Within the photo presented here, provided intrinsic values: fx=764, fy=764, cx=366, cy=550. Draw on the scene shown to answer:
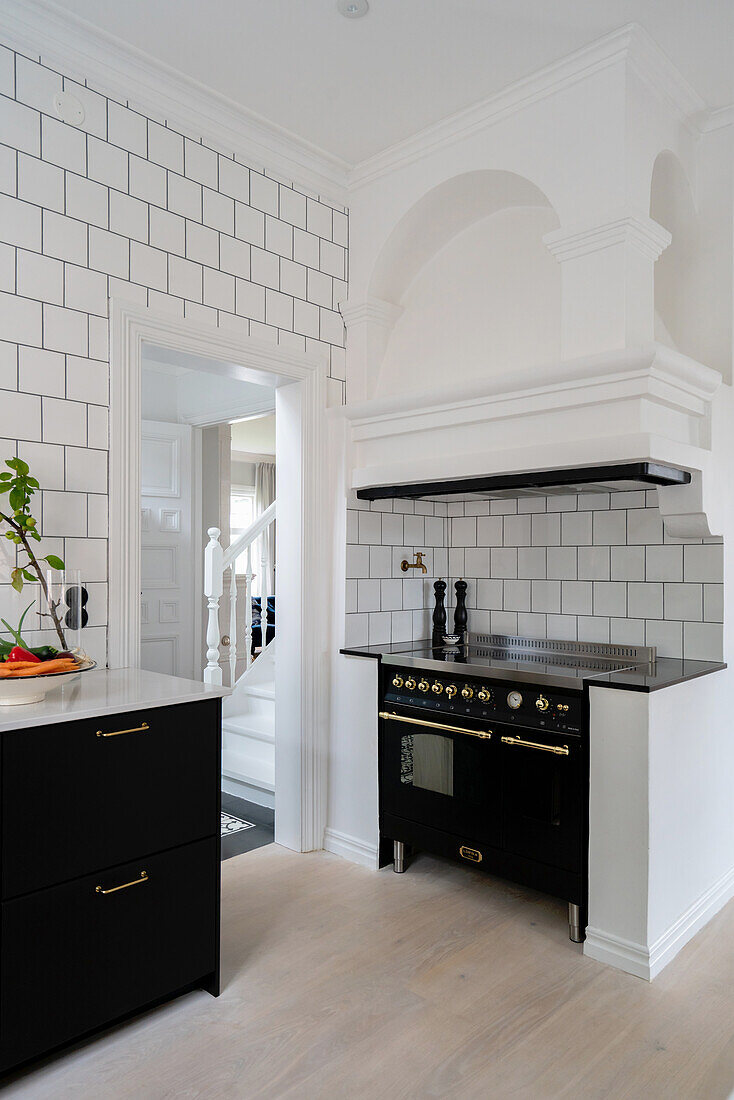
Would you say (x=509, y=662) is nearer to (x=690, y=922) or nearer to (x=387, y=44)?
(x=690, y=922)

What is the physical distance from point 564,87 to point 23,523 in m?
2.37

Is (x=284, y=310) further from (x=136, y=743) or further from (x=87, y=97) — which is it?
(x=136, y=743)


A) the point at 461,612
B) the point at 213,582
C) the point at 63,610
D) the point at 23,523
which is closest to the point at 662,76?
the point at 461,612

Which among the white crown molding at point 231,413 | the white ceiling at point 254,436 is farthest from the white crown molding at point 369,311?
the white ceiling at point 254,436

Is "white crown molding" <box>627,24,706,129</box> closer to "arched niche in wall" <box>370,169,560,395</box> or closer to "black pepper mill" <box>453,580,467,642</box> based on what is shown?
"arched niche in wall" <box>370,169,560,395</box>

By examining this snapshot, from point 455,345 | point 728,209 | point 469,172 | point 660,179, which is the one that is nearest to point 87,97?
point 469,172

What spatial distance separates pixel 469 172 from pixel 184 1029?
10.2 feet

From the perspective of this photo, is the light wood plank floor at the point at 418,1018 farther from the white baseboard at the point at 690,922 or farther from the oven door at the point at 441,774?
the oven door at the point at 441,774

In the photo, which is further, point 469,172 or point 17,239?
point 469,172

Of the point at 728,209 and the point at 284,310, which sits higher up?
the point at 728,209

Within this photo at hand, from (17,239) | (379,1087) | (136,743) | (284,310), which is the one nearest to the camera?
(379,1087)

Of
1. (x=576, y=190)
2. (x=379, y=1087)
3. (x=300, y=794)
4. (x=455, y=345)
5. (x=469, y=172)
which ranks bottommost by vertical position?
(x=379, y=1087)

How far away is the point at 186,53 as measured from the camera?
2656 mm

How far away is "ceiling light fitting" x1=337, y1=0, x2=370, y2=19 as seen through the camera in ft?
7.82
